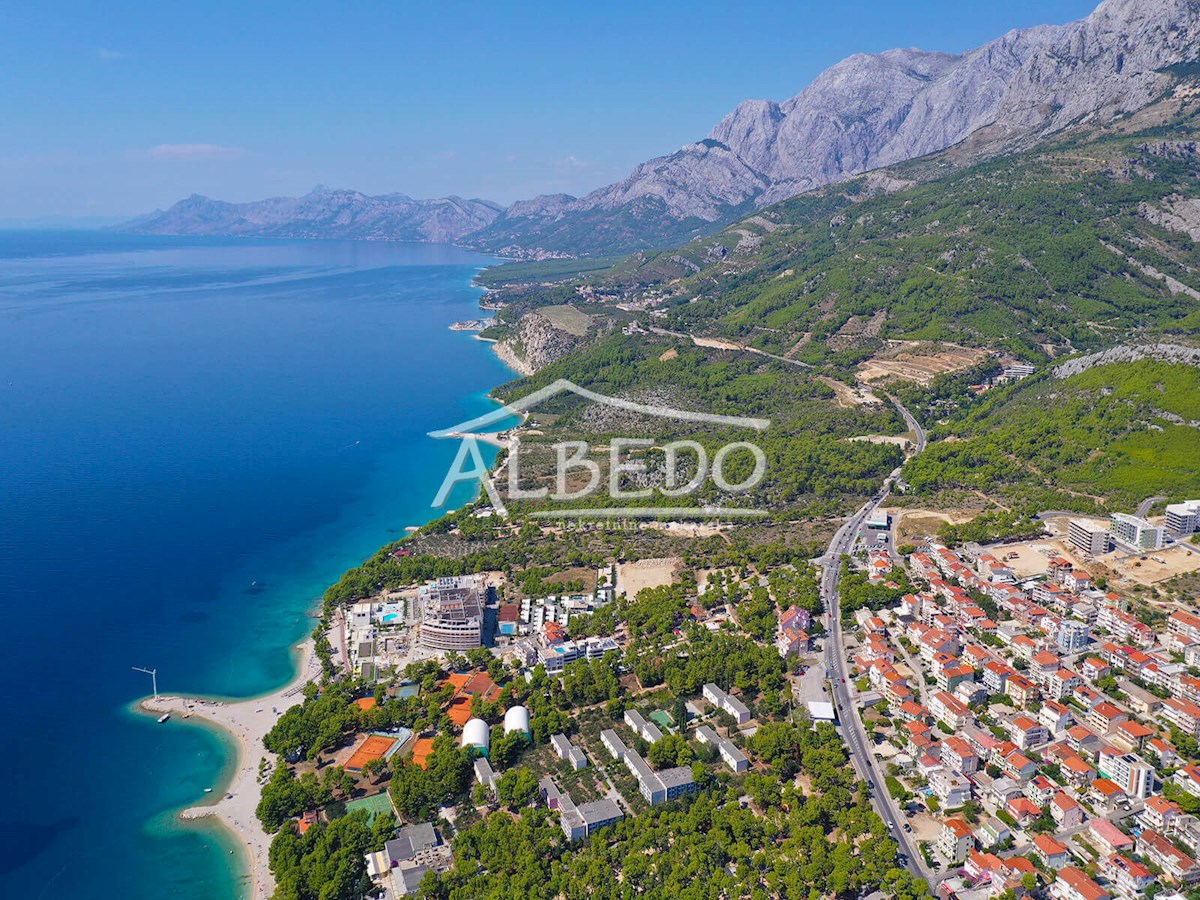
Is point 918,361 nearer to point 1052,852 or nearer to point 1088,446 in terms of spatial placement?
point 1088,446

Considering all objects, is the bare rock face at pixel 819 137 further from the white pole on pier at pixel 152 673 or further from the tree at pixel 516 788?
the white pole on pier at pixel 152 673

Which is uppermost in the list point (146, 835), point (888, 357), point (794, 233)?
point (794, 233)

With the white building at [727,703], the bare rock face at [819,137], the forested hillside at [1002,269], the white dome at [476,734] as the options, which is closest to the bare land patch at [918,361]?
the forested hillside at [1002,269]

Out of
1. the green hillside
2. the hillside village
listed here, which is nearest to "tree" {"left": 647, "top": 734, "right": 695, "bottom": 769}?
the hillside village

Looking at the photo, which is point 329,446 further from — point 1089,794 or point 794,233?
point 794,233

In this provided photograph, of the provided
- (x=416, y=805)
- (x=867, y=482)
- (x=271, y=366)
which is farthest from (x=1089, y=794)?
(x=271, y=366)
